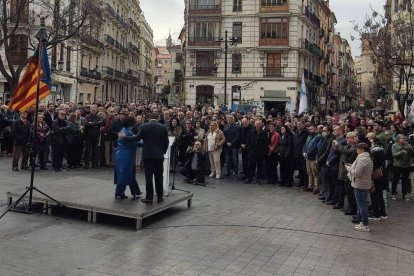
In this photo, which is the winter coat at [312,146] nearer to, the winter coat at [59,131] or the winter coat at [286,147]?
the winter coat at [286,147]

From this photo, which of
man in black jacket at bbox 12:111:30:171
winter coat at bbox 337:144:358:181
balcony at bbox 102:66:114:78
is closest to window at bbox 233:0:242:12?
balcony at bbox 102:66:114:78

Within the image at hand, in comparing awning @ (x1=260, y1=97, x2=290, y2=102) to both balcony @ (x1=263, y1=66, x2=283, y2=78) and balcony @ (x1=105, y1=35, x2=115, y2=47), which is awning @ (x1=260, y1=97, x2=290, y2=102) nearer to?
balcony @ (x1=263, y1=66, x2=283, y2=78)

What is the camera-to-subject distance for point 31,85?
9.66m

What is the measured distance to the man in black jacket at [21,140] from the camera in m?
14.0

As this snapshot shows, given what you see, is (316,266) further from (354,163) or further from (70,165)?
(70,165)

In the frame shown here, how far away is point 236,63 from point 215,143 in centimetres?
3280

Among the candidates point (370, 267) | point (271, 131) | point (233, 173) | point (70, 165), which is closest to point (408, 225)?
point (370, 267)

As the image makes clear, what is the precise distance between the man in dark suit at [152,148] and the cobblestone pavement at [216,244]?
766 mm

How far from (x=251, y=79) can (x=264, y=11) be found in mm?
6717

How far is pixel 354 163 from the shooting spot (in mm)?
8734

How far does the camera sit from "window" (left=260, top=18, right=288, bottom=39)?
4528 centimetres

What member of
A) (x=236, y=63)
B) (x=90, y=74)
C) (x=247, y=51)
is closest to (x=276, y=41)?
(x=247, y=51)

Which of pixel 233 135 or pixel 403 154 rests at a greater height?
pixel 233 135

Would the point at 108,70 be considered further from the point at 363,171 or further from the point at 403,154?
the point at 363,171
